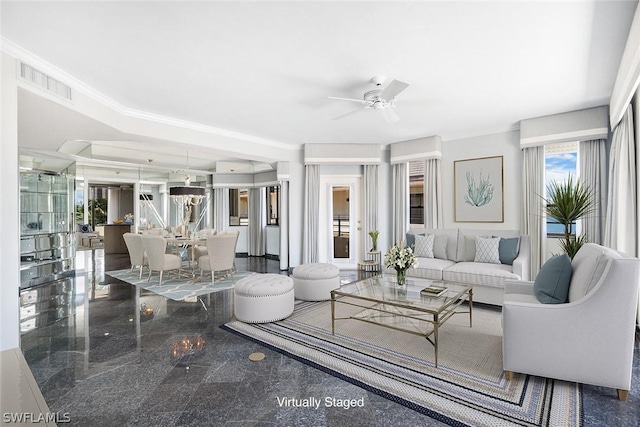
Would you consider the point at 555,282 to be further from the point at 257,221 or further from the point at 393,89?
the point at 257,221

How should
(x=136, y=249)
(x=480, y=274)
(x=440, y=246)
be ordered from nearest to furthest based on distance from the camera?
(x=480, y=274)
(x=440, y=246)
(x=136, y=249)

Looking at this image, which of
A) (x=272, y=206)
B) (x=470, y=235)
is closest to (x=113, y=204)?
(x=272, y=206)

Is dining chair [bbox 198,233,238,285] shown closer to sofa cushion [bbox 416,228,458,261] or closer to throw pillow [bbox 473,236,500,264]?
sofa cushion [bbox 416,228,458,261]

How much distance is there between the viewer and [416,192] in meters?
6.22

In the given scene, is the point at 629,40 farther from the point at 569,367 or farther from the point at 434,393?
the point at 434,393

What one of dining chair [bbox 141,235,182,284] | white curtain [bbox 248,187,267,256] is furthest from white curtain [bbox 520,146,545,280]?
white curtain [bbox 248,187,267,256]

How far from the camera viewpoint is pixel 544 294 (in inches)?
97.1

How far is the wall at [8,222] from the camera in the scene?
2266 millimetres

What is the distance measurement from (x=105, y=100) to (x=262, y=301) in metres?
3.05

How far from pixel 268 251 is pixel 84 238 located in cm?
636

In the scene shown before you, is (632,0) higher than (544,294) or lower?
higher

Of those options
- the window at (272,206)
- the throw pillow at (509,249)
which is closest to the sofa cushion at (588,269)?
the throw pillow at (509,249)

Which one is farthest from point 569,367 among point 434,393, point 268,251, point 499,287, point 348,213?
point 268,251

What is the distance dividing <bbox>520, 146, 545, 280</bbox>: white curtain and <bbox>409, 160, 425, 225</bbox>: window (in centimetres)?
177
